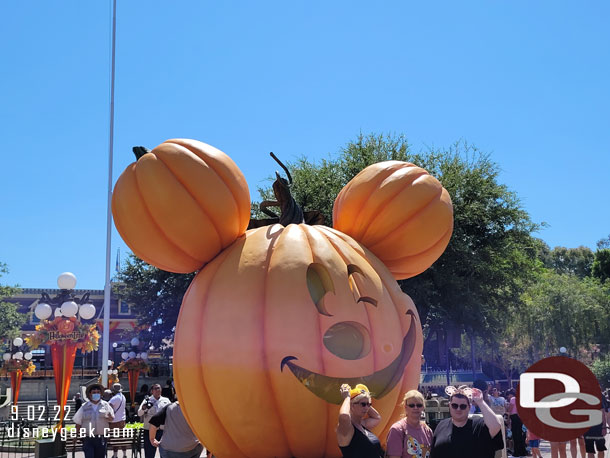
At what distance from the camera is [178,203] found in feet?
15.5

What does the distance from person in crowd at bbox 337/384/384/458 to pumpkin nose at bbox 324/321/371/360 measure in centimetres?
57

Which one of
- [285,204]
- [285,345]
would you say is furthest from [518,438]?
[285,345]

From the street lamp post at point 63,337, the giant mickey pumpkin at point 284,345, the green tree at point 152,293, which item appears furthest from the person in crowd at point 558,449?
the green tree at point 152,293

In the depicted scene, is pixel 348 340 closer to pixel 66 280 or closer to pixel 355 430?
pixel 355 430

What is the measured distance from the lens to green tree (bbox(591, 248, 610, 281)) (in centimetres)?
4369

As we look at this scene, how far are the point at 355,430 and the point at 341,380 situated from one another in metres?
0.66

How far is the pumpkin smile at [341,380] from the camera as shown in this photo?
4348 mm

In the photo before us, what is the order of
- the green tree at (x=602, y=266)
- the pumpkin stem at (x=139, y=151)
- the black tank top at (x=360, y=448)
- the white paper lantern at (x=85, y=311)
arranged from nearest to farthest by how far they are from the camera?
the black tank top at (x=360, y=448) → the pumpkin stem at (x=139, y=151) → the white paper lantern at (x=85, y=311) → the green tree at (x=602, y=266)

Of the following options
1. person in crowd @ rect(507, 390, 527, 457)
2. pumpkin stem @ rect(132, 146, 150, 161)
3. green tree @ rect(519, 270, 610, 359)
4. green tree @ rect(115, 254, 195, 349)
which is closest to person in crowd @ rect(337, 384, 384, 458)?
pumpkin stem @ rect(132, 146, 150, 161)

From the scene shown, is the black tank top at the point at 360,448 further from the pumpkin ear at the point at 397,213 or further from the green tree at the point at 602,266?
the green tree at the point at 602,266

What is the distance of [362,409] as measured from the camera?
3.85 meters

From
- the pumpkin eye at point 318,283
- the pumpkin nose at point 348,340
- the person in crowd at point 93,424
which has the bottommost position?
the person in crowd at point 93,424

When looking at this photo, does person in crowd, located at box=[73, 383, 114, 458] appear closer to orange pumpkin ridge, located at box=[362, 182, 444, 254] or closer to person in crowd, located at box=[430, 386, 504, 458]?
orange pumpkin ridge, located at box=[362, 182, 444, 254]

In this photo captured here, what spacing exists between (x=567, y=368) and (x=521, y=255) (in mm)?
15378
